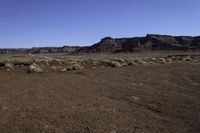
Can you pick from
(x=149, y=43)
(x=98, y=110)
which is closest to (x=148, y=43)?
(x=149, y=43)

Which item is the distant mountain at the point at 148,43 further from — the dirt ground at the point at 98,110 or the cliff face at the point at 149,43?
the dirt ground at the point at 98,110

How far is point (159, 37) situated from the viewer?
172 metres

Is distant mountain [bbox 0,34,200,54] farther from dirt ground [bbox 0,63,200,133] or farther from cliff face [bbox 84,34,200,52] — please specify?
dirt ground [bbox 0,63,200,133]

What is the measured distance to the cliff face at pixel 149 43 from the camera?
506 feet

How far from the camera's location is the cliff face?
154m

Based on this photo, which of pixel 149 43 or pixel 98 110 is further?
pixel 149 43

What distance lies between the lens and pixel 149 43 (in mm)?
165500

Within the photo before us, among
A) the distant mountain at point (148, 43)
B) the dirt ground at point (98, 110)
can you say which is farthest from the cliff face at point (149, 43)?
the dirt ground at point (98, 110)

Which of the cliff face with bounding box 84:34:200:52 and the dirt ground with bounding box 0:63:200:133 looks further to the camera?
the cliff face with bounding box 84:34:200:52

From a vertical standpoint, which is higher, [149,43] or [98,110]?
[149,43]

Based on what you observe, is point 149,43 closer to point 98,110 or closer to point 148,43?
point 148,43

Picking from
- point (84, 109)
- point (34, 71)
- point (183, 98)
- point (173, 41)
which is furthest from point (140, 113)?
point (173, 41)

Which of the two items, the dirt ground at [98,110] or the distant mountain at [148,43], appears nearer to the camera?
the dirt ground at [98,110]

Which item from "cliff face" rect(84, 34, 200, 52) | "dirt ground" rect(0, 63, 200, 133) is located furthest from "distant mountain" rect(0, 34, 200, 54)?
"dirt ground" rect(0, 63, 200, 133)
